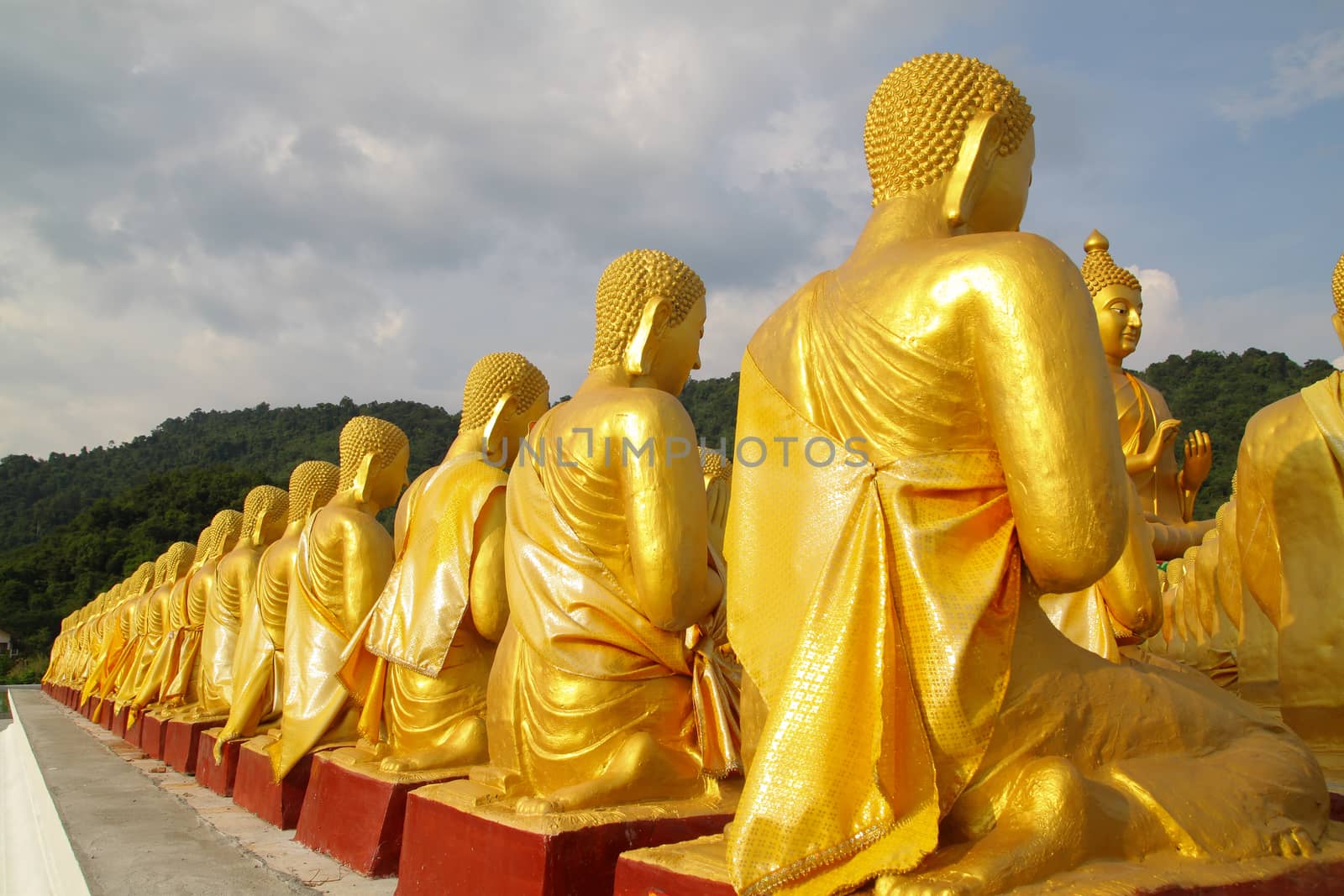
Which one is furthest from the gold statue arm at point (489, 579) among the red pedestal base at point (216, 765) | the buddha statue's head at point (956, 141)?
the red pedestal base at point (216, 765)

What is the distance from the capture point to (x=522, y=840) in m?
2.93

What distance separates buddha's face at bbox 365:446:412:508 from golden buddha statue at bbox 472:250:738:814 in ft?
9.24

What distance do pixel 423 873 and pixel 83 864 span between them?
2314mm

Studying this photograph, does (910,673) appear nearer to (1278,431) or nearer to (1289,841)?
(1289,841)

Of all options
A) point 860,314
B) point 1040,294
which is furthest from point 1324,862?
point 860,314

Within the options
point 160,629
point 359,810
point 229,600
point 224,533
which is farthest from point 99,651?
point 359,810

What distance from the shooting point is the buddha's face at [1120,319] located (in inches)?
260

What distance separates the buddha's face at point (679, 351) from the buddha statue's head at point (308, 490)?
5.17m

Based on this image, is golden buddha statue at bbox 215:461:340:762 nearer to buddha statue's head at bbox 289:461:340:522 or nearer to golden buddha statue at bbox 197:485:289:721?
buddha statue's head at bbox 289:461:340:522

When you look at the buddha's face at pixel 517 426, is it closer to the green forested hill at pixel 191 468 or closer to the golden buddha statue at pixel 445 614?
the golden buddha statue at pixel 445 614

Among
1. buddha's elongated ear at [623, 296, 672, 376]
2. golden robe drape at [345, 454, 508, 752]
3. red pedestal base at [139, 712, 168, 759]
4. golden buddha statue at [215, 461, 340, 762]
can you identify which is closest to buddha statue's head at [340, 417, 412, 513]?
golden buddha statue at [215, 461, 340, 762]

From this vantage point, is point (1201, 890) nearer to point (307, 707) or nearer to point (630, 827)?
point (630, 827)

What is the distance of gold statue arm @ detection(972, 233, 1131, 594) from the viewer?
1.87 m

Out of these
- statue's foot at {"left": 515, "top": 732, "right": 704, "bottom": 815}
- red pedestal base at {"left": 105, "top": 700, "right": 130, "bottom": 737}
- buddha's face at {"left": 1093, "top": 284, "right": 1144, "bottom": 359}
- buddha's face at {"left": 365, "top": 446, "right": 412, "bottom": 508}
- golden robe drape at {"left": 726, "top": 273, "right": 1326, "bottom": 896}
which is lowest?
red pedestal base at {"left": 105, "top": 700, "right": 130, "bottom": 737}
